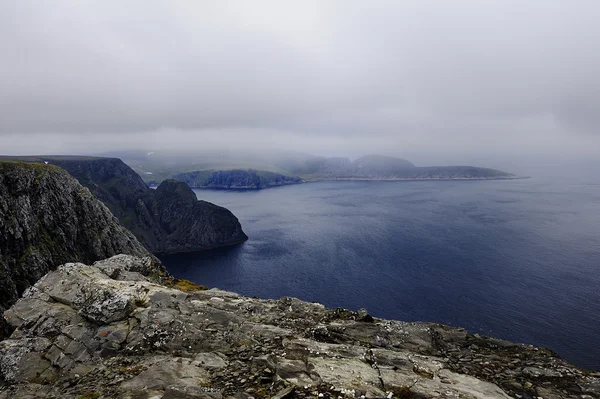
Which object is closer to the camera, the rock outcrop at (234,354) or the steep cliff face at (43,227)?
the rock outcrop at (234,354)

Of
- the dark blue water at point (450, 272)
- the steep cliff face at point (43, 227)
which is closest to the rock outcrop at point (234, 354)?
the steep cliff face at point (43, 227)

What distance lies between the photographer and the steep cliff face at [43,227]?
2928 inches

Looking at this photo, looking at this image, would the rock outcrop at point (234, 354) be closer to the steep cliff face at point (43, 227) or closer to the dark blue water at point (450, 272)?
the steep cliff face at point (43, 227)

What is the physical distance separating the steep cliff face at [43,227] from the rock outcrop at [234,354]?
206ft

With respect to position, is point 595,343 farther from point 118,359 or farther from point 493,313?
point 118,359

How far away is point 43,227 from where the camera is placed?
85875 millimetres

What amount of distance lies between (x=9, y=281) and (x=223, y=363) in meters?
82.2

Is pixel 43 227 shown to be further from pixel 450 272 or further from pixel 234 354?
pixel 450 272

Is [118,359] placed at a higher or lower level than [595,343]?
higher

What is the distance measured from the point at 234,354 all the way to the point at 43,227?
95624 mm


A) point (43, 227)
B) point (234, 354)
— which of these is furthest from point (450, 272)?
point (43, 227)

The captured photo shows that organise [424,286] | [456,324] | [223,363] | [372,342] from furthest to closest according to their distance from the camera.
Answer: [424,286]
[456,324]
[372,342]
[223,363]

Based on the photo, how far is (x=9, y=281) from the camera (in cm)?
7031

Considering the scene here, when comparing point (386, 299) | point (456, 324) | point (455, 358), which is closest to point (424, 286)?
point (386, 299)
